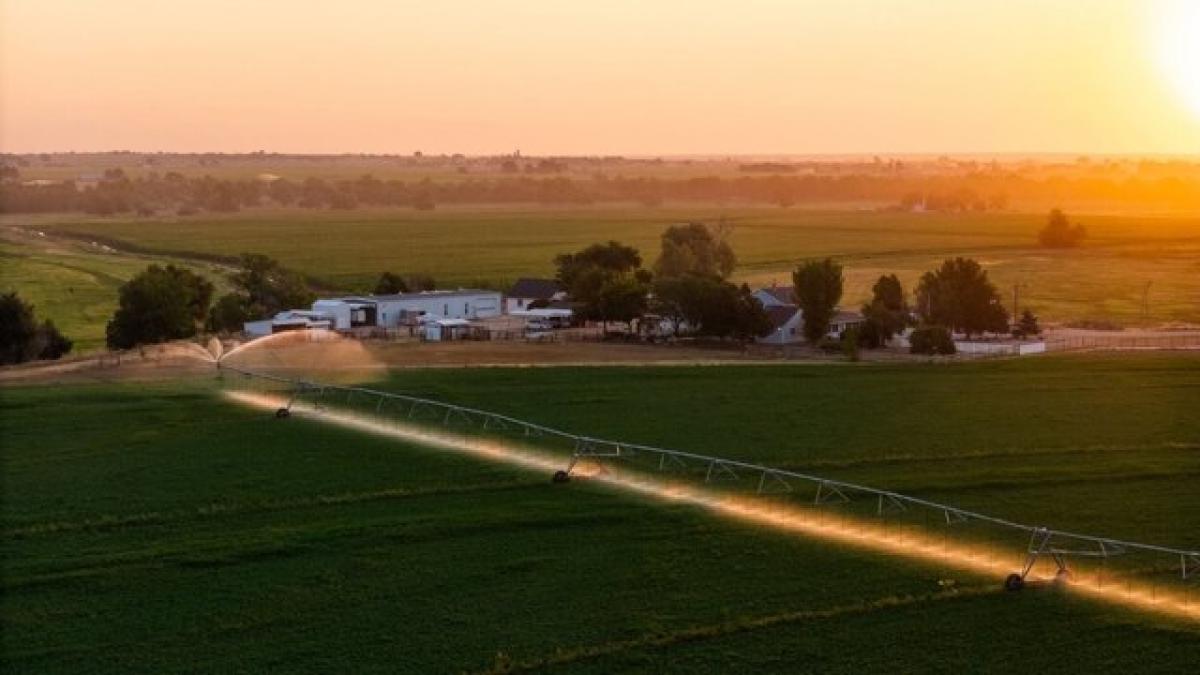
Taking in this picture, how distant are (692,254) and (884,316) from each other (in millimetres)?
22949

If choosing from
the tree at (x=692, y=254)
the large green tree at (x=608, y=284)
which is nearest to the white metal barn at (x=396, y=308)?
the large green tree at (x=608, y=284)

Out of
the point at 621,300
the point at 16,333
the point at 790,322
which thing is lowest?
the point at 790,322

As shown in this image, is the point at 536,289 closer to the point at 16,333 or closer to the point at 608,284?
the point at 608,284

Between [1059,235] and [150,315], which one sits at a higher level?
[1059,235]

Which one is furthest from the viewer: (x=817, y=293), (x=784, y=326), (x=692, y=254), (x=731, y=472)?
(x=692, y=254)

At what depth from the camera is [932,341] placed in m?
56.0

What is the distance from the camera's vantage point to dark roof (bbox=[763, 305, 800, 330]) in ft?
198

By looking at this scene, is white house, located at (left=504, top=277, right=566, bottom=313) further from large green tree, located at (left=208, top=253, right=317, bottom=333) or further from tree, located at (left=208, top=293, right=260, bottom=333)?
tree, located at (left=208, top=293, right=260, bottom=333)

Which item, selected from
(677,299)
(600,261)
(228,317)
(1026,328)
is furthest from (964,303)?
(228,317)

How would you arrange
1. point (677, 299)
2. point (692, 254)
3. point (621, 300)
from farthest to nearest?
point (692, 254) → point (621, 300) → point (677, 299)

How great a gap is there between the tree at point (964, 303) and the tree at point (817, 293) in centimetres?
615

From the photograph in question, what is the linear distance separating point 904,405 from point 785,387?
4.30m

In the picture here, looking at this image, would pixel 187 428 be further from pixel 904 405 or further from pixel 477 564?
pixel 904 405

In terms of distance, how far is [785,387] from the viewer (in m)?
40.9
